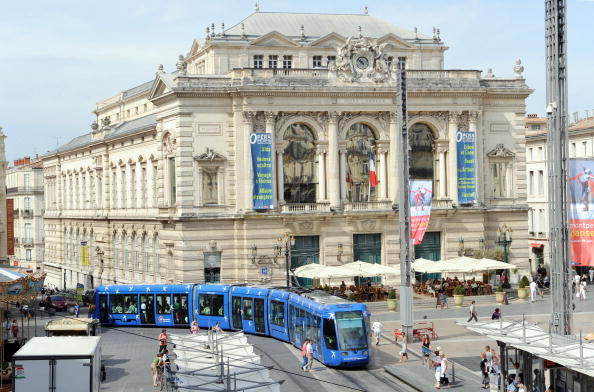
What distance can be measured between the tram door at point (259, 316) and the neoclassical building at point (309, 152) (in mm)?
18081

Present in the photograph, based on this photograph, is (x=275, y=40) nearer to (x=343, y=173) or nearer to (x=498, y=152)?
(x=343, y=173)

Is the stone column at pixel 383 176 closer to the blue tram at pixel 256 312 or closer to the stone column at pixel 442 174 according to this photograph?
the stone column at pixel 442 174

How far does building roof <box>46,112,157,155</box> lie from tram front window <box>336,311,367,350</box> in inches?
1571

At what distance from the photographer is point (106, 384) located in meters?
46.6

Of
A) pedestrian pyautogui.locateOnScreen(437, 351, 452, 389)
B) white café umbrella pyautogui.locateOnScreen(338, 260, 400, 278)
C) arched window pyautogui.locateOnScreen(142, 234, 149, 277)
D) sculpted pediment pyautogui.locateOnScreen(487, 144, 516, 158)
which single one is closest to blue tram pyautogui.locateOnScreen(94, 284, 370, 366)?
pedestrian pyautogui.locateOnScreen(437, 351, 452, 389)

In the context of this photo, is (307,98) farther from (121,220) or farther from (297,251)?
(121,220)

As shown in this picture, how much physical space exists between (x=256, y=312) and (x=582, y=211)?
26.1m

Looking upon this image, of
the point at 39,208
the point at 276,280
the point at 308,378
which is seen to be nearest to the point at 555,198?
the point at 308,378

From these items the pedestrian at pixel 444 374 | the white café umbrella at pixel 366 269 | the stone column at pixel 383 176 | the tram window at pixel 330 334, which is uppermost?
the stone column at pixel 383 176

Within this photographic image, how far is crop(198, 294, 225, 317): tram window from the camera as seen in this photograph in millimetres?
60875

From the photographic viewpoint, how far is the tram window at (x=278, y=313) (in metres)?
56.1

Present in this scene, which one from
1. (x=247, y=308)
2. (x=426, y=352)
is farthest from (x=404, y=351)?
(x=247, y=308)

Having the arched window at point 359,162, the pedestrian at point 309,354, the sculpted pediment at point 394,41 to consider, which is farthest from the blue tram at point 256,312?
the sculpted pediment at point 394,41

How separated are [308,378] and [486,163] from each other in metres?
39.8
